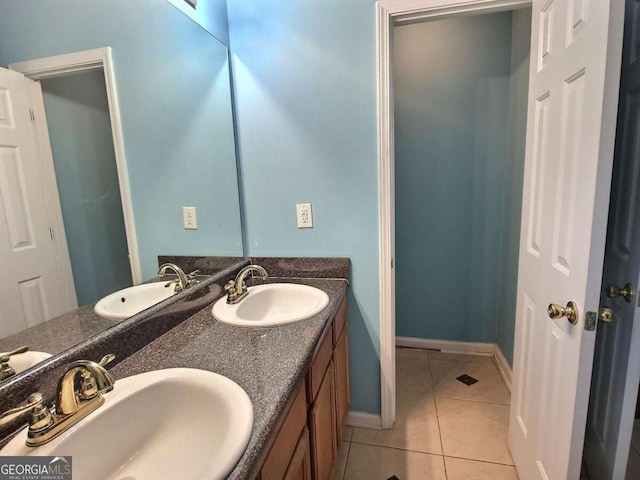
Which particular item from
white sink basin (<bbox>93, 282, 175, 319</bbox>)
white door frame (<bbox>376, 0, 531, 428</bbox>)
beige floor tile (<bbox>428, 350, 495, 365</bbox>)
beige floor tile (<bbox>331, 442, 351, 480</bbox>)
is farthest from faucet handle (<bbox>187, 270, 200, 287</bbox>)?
beige floor tile (<bbox>428, 350, 495, 365</bbox>)

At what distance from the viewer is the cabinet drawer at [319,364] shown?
3.49 feet

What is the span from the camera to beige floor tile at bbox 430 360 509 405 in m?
2.06

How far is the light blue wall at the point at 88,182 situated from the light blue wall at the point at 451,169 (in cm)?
197

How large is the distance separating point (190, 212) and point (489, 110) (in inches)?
82.6

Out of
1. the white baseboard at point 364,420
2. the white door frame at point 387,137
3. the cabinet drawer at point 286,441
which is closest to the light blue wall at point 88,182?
the cabinet drawer at point 286,441

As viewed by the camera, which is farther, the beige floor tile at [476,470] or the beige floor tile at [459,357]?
the beige floor tile at [459,357]

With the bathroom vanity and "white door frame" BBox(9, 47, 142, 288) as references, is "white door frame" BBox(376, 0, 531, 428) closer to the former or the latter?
the bathroom vanity

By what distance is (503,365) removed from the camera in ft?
7.47

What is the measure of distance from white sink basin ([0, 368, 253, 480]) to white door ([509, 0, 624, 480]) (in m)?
Answer: 0.98

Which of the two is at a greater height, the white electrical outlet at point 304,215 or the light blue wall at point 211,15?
the light blue wall at point 211,15

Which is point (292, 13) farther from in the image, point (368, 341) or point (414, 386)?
point (414, 386)

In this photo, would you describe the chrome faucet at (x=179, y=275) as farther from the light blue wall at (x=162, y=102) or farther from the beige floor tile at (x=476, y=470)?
the beige floor tile at (x=476, y=470)

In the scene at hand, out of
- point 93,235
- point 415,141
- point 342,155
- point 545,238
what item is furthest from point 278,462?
point 415,141

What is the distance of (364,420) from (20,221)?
1.78m
